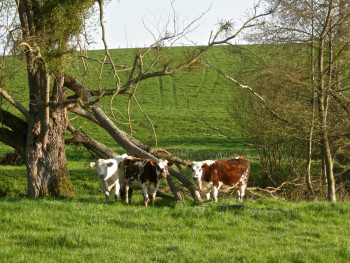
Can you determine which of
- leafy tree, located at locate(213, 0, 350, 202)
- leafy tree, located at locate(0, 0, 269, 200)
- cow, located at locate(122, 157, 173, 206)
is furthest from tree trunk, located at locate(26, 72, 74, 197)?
leafy tree, located at locate(213, 0, 350, 202)

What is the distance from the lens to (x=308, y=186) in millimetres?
17969

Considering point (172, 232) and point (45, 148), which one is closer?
point (172, 232)

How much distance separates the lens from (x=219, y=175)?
14.3 metres

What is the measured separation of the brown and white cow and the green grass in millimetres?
1686

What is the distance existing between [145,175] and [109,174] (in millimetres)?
1004

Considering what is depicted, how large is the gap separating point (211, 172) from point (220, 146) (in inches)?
1043

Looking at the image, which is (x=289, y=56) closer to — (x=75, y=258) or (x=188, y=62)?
(x=188, y=62)

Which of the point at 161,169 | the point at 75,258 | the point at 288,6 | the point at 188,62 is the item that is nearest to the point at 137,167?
the point at 161,169

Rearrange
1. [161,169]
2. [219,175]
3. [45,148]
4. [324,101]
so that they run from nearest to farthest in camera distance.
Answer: [161,169] < [219,175] < [45,148] < [324,101]

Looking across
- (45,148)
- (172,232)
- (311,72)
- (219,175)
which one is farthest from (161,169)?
(311,72)

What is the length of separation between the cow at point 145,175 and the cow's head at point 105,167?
0.36 m

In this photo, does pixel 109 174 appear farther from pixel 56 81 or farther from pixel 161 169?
pixel 56 81

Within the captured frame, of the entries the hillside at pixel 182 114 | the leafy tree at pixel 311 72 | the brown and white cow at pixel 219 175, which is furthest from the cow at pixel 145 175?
the hillside at pixel 182 114

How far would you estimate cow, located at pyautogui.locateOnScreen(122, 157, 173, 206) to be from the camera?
12734 mm
